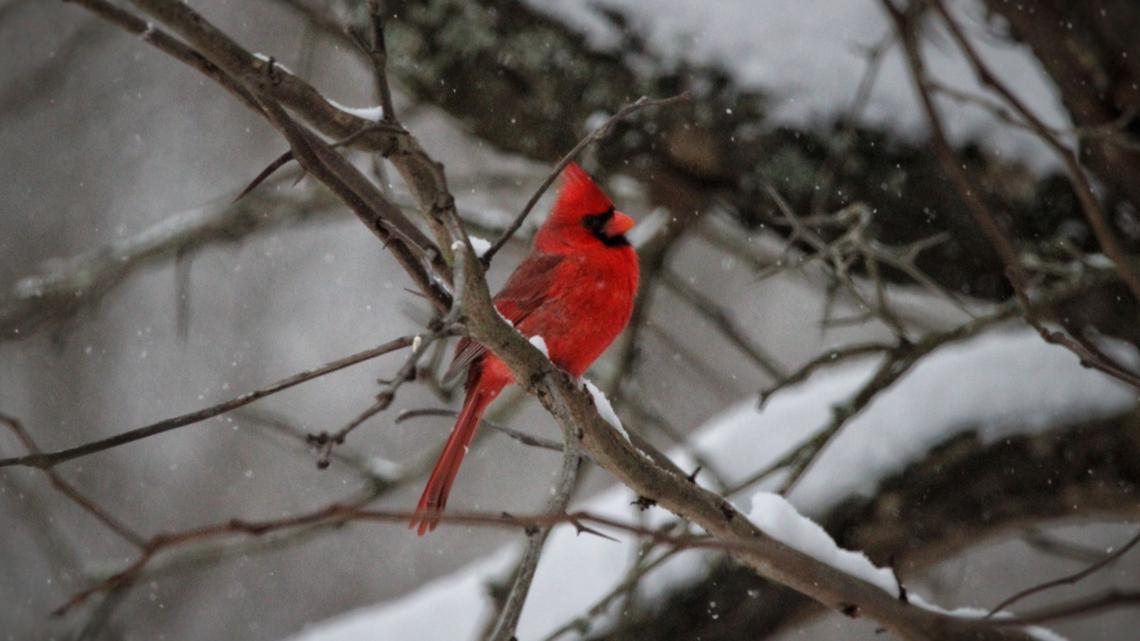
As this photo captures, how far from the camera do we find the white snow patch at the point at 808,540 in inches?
71.2

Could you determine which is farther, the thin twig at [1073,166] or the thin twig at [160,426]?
the thin twig at [1073,166]

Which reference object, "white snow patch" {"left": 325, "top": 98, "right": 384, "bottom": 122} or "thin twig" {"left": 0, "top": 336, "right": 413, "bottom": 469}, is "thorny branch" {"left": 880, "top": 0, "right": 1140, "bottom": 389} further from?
"thin twig" {"left": 0, "top": 336, "right": 413, "bottom": 469}

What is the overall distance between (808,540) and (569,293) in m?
1.00

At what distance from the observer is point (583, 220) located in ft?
9.36

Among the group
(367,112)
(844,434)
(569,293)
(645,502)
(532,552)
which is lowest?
(532,552)

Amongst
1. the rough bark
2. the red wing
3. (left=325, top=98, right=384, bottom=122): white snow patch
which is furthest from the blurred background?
(left=325, top=98, right=384, bottom=122): white snow patch

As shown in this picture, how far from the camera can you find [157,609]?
7.51 metres

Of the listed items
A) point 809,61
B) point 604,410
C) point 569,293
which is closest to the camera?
point 604,410

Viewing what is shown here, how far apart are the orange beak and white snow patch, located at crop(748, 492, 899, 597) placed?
104 centimetres

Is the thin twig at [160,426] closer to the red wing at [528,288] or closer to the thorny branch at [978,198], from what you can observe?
the thorny branch at [978,198]

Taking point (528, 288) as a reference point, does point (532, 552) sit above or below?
below

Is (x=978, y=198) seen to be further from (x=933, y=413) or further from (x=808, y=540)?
(x=933, y=413)

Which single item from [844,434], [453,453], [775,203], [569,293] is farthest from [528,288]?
[844,434]

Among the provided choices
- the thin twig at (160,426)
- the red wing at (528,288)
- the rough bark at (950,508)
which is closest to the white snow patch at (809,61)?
the red wing at (528,288)
